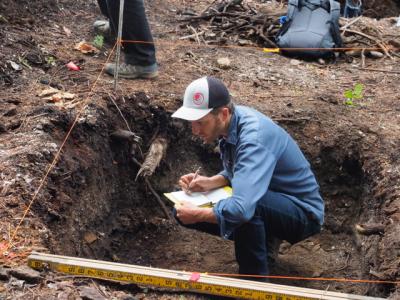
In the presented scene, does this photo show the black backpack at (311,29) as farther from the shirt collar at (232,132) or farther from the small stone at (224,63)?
the shirt collar at (232,132)

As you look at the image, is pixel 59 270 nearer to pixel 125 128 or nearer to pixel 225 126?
pixel 225 126

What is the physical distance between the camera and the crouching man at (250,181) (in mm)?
3572

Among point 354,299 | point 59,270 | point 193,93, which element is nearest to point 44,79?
point 193,93

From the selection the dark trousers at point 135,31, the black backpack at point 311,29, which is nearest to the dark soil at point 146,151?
the dark trousers at point 135,31

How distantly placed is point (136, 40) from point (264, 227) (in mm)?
2731

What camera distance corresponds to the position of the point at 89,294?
10.3 feet

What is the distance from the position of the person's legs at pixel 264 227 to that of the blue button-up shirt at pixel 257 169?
84 mm

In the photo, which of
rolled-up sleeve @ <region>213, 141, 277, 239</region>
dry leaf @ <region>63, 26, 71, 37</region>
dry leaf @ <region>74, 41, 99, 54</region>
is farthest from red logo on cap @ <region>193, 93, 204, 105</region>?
dry leaf @ <region>63, 26, 71, 37</region>

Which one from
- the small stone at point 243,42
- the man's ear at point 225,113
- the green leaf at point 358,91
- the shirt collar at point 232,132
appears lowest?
the small stone at point 243,42

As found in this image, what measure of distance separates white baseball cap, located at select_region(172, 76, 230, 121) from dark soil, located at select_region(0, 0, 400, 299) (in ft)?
3.67

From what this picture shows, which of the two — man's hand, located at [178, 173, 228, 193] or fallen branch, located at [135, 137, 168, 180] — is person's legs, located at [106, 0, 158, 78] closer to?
fallen branch, located at [135, 137, 168, 180]

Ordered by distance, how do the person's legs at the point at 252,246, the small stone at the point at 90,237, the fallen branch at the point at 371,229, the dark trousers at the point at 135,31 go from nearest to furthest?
the person's legs at the point at 252,246, the fallen branch at the point at 371,229, the small stone at the point at 90,237, the dark trousers at the point at 135,31

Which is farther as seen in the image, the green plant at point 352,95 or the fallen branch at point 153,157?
the green plant at point 352,95

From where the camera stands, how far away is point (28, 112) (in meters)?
4.85
